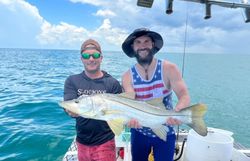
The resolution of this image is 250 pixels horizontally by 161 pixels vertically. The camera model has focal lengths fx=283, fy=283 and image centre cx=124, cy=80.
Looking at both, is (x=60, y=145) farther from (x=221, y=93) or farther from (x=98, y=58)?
(x=221, y=93)

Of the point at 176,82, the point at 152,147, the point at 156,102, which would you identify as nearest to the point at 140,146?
the point at 152,147

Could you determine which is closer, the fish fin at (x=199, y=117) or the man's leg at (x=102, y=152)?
the fish fin at (x=199, y=117)

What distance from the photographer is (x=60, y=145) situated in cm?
866

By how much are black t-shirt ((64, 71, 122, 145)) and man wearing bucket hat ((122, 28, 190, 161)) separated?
0.97 feet

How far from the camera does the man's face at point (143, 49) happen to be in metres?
3.79

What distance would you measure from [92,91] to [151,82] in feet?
2.59

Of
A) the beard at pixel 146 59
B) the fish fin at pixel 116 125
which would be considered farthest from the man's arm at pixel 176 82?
the fish fin at pixel 116 125

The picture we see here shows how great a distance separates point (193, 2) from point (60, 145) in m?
6.56

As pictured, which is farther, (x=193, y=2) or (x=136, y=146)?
(x=136, y=146)

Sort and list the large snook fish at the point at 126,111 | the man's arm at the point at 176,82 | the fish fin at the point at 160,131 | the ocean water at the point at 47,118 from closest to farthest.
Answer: the large snook fish at the point at 126,111, the fish fin at the point at 160,131, the man's arm at the point at 176,82, the ocean water at the point at 47,118

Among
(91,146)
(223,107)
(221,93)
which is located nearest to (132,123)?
(91,146)

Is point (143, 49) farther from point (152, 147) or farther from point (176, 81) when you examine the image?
point (152, 147)

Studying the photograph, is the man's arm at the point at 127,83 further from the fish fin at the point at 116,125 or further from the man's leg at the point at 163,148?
the man's leg at the point at 163,148

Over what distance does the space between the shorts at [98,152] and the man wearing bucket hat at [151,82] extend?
1.44 feet
